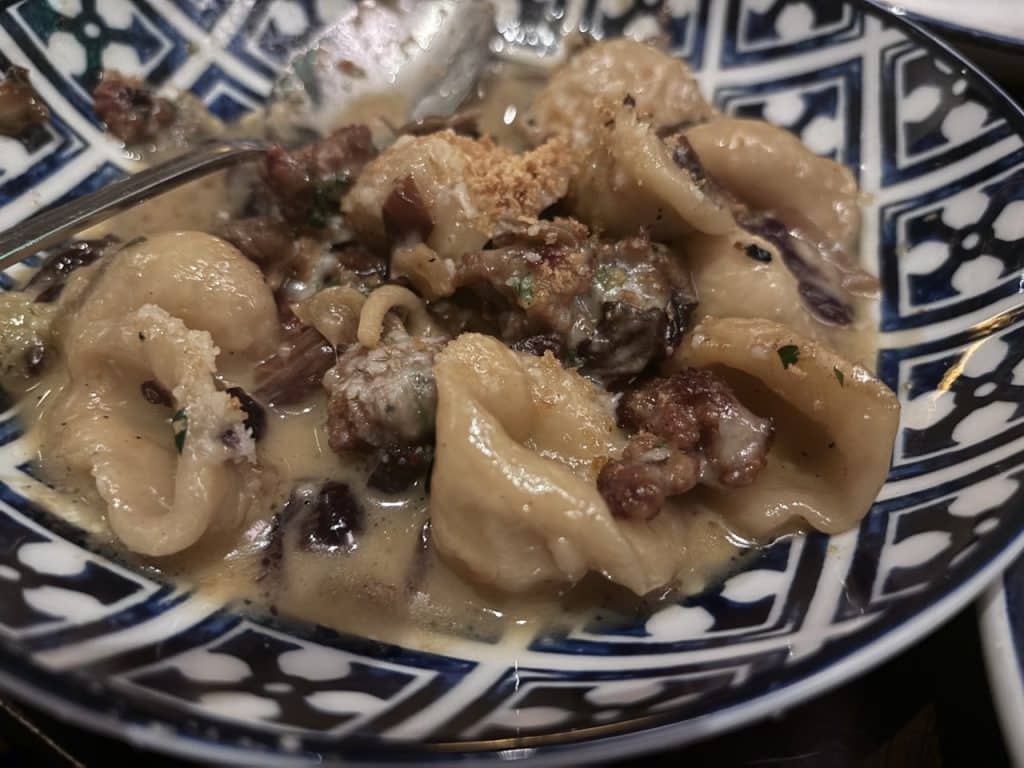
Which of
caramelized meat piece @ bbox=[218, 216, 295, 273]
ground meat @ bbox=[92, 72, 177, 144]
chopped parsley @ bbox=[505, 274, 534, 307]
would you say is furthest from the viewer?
ground meat @ bbox=[92, 72, 177, 144]

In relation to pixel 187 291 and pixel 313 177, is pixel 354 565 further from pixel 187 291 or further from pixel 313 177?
pixel 313 177

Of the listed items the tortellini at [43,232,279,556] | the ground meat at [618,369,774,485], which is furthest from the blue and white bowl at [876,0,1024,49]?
the tortellini at [43,232,279,556]

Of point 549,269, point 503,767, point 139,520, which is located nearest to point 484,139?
point 549,269

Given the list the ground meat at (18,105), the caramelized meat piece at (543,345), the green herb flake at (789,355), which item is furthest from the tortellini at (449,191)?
the ground meat at (18,105)

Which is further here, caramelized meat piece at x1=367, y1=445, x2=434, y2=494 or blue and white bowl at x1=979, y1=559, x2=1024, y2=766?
caramelized meat piece at x1=367, y1=445, x2=434, y2=494

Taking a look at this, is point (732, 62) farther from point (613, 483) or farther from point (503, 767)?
point (503, 767)

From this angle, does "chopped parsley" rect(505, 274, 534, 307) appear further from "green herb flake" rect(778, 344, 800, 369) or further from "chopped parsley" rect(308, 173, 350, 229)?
"chopped parsley" rect(308, 173, 350, 229)
